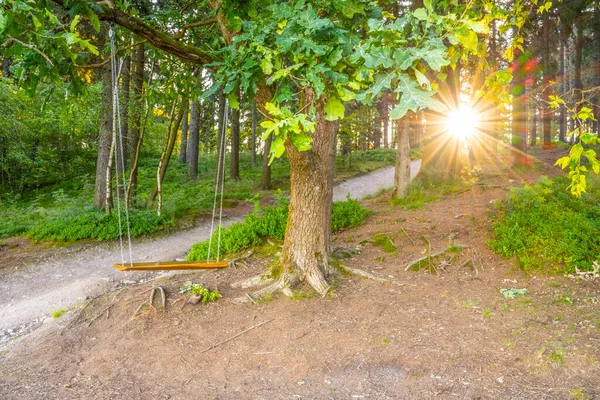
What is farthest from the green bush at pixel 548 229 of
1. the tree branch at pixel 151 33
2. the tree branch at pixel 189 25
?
the tree branch at pixel 189 25

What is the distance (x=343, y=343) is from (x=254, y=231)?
367 cm

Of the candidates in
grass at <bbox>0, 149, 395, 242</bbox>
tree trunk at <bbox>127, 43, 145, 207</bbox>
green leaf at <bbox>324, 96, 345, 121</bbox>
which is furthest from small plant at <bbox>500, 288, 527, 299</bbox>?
tree trunk at <bbox>127, 43, 145, 207</bbox>

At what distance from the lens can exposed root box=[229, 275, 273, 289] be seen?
530 centimetres

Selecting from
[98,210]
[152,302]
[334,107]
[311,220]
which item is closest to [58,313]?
[152,302]

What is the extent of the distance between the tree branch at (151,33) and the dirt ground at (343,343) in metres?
3.02

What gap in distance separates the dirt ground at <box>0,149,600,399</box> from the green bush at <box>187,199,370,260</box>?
1.25 metres

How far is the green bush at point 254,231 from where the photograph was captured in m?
7.01

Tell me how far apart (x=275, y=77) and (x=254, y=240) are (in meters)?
4.77

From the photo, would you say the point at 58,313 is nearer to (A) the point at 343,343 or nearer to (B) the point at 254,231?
(B) the point at 254,231

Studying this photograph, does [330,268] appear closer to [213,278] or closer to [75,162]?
[213,278]

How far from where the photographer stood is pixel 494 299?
15.5 feet

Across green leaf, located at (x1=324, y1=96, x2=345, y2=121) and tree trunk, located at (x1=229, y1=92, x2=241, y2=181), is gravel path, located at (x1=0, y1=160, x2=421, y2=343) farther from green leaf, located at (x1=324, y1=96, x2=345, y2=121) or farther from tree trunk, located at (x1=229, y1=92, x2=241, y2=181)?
tree trunk, located at (x1=229, y1=92, x2=241, y2=181)

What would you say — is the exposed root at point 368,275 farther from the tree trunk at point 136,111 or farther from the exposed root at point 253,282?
the tree trunk at point 136,111

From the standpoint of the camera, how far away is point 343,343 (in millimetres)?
3965
